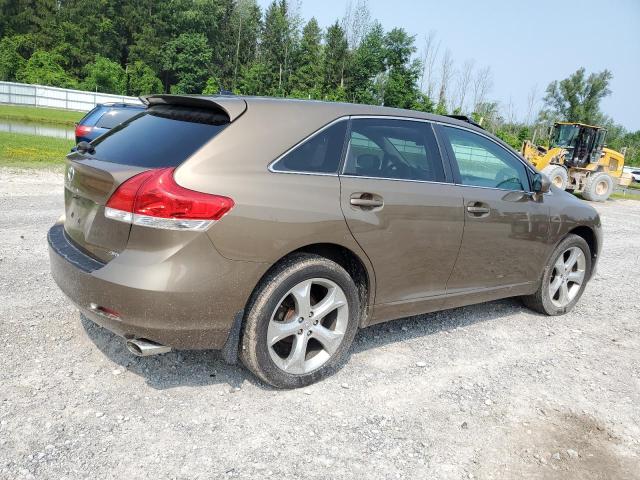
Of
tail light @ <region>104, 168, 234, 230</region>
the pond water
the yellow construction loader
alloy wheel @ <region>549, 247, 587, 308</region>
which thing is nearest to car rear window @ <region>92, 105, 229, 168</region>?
tail light @ <region>104, 168, 234, 230</region>

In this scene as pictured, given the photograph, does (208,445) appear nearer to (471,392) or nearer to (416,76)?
(471,392)

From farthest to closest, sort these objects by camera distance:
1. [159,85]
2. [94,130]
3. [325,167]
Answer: [159,85] < [94,130] < [325,167]

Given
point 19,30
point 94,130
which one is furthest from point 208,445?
point 19,30

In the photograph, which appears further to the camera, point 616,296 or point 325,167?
point 616,296

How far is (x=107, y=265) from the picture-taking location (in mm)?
2799

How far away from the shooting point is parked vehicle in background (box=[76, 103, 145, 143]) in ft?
37.4

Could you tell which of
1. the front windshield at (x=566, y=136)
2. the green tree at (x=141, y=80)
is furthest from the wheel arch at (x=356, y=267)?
the green tree at (x=141, y=80)

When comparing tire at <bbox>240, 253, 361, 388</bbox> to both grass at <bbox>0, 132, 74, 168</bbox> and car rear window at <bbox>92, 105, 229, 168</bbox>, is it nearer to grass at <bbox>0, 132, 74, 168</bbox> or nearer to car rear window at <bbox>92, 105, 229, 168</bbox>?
car rear window at <bbox>92, 105, 229, 168</bbox>

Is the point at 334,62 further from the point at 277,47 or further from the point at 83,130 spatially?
the point at 83,130

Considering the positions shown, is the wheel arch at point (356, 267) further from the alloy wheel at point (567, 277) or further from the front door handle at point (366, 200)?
the alloy wheel at point (567, 277)

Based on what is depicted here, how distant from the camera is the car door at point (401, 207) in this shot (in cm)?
334

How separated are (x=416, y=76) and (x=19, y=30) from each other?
51.4 m

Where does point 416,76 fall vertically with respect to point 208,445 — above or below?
above

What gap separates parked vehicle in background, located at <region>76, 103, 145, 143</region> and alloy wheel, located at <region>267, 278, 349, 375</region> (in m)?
9.32
